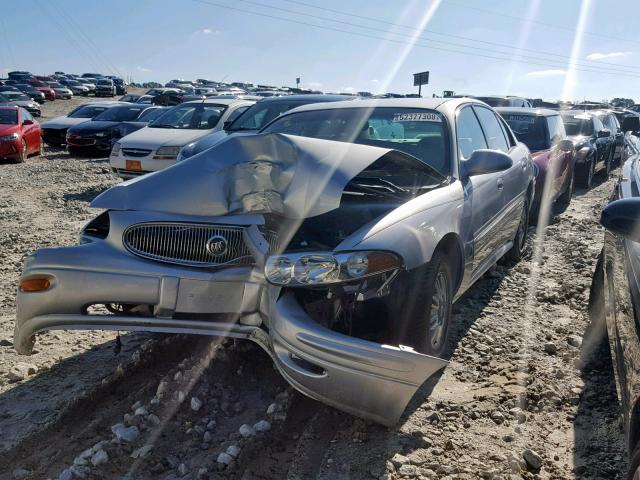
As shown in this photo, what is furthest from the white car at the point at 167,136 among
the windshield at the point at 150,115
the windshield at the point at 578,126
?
the windshield at the point at 578,126

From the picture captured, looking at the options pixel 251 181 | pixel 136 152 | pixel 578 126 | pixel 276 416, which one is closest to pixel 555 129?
pixel 578 126

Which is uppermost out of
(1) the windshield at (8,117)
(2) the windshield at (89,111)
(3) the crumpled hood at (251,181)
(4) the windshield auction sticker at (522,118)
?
(4) the windshield auction sticker at (522,118)

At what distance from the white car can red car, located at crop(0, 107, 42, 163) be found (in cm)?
464

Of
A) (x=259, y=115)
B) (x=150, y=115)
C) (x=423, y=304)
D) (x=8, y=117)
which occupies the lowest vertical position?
(x=8, y=117)

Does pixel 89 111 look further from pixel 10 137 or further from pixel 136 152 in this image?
pixel 136 152

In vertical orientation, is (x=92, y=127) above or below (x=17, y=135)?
above

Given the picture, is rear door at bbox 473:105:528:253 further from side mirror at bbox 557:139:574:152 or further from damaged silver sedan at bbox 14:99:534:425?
side mirror at bbox 557:139:574:152

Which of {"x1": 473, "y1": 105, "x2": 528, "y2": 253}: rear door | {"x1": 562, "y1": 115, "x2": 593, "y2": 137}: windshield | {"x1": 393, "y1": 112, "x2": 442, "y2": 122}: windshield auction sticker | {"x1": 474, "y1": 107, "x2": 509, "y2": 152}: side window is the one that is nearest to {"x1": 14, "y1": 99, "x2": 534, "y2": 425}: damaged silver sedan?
{"x1": 393, "y1": 112, "x2": 442, "y2": 122}: windshield auction sticker

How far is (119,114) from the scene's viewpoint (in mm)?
15992

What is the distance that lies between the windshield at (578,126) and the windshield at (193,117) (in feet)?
23.6

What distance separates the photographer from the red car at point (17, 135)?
45.5 ft

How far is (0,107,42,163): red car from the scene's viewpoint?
13.9 meters

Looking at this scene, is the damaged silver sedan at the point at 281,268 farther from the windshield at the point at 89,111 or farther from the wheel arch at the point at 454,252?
the windshield at the point at 89,111

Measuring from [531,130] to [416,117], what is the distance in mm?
5142
